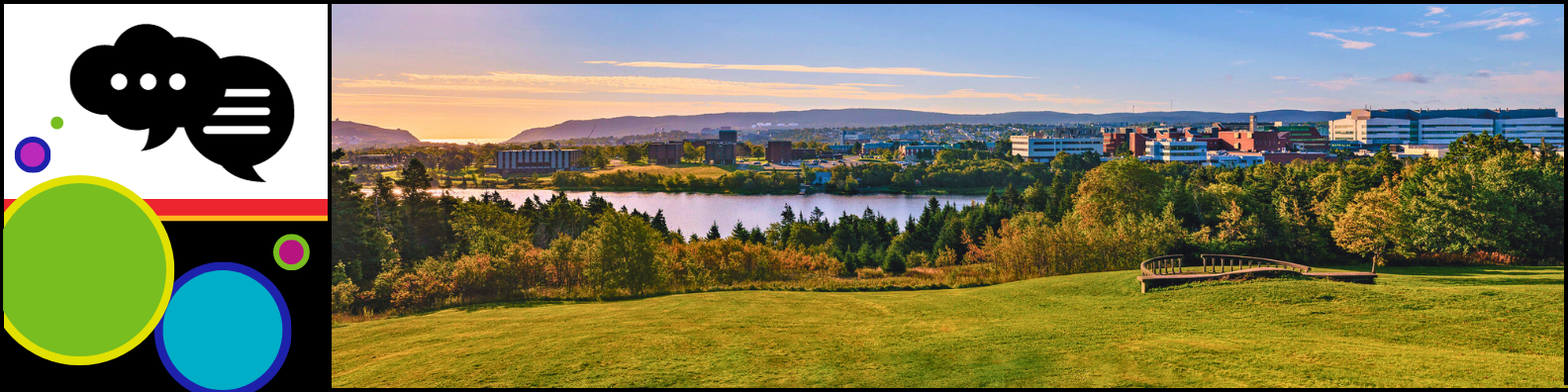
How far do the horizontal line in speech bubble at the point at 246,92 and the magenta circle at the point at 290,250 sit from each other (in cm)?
82

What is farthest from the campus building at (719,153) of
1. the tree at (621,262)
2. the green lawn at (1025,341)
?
the green lawn at (1025,341)

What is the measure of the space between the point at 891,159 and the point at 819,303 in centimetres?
9385

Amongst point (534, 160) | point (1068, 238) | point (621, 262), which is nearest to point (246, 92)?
point (621, 262)

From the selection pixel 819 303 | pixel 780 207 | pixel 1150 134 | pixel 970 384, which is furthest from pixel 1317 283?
pixel 1150 134

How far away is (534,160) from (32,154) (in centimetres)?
7884

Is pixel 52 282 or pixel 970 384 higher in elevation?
pixel 52 282

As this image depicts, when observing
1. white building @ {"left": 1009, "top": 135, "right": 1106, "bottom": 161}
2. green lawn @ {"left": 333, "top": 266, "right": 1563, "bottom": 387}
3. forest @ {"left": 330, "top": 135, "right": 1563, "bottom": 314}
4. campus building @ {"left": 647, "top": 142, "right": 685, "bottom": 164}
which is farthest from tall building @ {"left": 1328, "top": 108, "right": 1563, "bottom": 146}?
green lawn @ {"left": 333, "top": 266, "right": 1563, "bottom": 387}

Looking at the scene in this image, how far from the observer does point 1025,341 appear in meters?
9.45

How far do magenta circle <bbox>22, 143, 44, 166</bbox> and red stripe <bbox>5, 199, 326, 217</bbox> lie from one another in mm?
224

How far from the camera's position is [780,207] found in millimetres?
63938

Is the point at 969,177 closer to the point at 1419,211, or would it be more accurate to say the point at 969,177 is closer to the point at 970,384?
the point at 1419,211

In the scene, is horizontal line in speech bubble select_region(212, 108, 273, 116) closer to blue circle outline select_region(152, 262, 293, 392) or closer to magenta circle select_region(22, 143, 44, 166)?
blue circle outline select_region(152, 262, 293, 392)

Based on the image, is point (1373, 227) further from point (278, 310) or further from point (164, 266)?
point (164, 266)

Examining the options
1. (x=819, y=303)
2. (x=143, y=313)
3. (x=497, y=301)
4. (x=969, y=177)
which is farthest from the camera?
(x=969, y=177)
